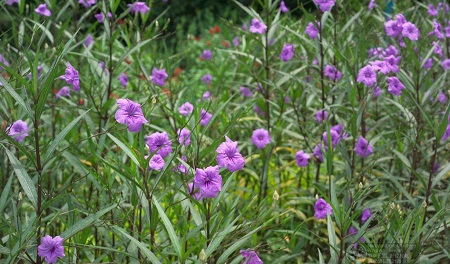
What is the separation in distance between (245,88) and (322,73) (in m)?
0.81

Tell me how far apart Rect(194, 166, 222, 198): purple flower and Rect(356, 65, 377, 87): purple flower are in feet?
2.89

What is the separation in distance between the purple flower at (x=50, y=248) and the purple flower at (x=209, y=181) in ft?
1.14

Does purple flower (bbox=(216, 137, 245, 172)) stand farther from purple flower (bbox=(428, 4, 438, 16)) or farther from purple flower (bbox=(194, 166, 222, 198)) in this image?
purple flower (bbox=(428, 4, 438, 16))

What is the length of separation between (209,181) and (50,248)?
401 millimetres

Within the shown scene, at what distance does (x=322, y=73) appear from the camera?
2701 mm

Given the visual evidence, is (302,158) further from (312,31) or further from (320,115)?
(312,31)

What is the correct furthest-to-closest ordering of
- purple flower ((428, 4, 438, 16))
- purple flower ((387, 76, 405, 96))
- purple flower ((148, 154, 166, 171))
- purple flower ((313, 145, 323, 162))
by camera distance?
purple flower ((428, 4, 438, 16)) < purple flower ((313, 145, 323, 162)) < purple flower ((387, 76, 405, 96)) < purple flower ((148, 154, 166, 171))

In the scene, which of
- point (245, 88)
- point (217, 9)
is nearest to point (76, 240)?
point (245, 88)

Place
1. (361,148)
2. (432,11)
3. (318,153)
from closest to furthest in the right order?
1. (361,148)
2. (318,153)
3. (432,11)

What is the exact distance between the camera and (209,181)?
158cm

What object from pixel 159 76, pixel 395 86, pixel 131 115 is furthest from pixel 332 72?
pixel 131 115

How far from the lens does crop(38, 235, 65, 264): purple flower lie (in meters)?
1.52

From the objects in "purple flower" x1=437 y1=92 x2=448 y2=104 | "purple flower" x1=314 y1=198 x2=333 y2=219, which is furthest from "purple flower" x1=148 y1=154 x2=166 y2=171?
"purple flower" x1=437 y1=92 x2=448 y2=104

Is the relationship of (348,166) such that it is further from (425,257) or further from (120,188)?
(120,188)
